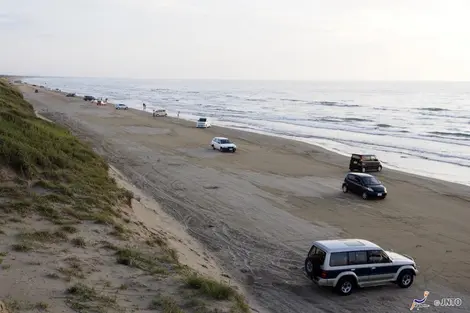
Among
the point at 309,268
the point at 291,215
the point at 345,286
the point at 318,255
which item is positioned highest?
the point at 318,255

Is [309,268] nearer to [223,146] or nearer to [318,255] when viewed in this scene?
[318,255]

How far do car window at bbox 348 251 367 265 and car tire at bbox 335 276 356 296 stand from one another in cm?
50

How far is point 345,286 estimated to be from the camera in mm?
13844

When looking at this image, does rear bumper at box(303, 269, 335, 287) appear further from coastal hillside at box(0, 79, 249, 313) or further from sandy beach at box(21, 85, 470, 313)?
coastal hillside at box(0, 79, 249, 313)

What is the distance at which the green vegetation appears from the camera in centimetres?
1559

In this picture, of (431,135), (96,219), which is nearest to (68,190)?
(96,219)

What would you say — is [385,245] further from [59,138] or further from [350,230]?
[59,138]

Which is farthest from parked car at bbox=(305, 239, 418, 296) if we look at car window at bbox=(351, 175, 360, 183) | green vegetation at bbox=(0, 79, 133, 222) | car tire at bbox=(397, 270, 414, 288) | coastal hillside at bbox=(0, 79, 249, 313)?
car window at bbox=(351, 175, 360, 183)

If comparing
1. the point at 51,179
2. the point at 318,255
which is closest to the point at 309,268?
the point at 318,255

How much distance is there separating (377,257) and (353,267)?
92 centimetres

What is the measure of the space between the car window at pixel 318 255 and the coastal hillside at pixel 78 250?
112 inches

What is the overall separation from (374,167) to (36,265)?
27.6 m

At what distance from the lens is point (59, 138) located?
24.8 meters

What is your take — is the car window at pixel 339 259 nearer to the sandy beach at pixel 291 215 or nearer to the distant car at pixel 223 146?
the sandy beach at pixel 291 215
